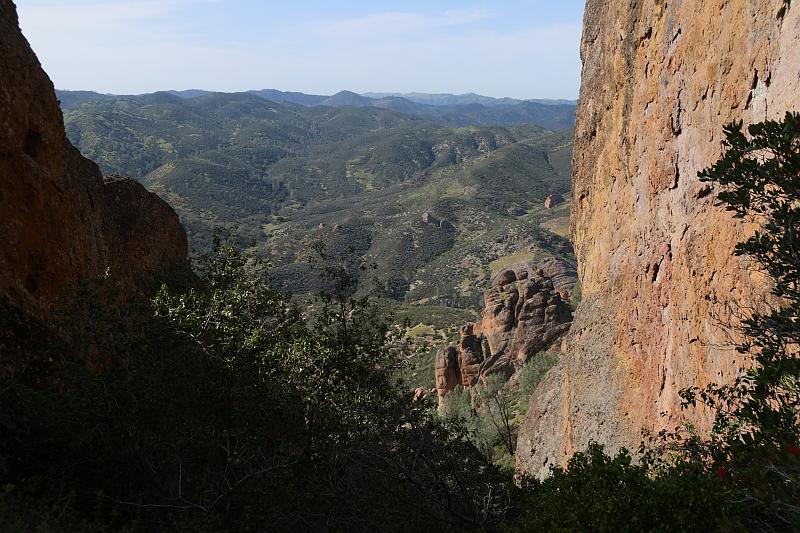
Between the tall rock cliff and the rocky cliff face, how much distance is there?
50.5ft

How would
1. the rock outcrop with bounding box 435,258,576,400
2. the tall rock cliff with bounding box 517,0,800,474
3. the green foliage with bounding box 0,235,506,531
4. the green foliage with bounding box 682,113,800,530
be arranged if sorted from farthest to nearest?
the rock outcrop with bounding box 435,258,576,400 < the tall rock cliff with bounding box 517,0,800,474 < the green foliage with bounding box 0,235,506,531 < the green foliage with bounding box 682,113,800,530

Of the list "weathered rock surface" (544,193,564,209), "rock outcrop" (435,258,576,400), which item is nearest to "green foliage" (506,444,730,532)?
"rock outcrop" (435,258,576,400)

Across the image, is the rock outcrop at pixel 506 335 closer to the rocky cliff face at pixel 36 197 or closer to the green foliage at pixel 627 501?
the rocky cliff face at pixel 36 197

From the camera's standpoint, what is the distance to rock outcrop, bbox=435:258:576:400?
53031mm

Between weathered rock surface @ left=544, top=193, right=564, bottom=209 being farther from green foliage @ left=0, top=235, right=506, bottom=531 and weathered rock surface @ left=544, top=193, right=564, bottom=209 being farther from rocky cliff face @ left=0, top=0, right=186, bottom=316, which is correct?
green foliage @ left=0, top=235, right=506, bottom=531

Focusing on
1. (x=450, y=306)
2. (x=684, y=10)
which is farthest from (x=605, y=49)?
(x=450, y=306)

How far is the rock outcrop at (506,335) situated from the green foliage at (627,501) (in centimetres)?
4355

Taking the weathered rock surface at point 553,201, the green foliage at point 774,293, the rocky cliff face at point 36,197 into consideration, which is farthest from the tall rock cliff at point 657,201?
the weathered rock surface at point 553,201

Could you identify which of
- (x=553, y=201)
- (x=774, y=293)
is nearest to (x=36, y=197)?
(x=774, y=293)

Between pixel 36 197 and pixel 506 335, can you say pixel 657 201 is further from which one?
pixel 506 335

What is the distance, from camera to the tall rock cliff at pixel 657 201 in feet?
38.7

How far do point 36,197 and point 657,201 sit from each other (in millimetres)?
17332

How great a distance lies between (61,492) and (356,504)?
5436mm

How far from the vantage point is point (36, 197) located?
587 inches
